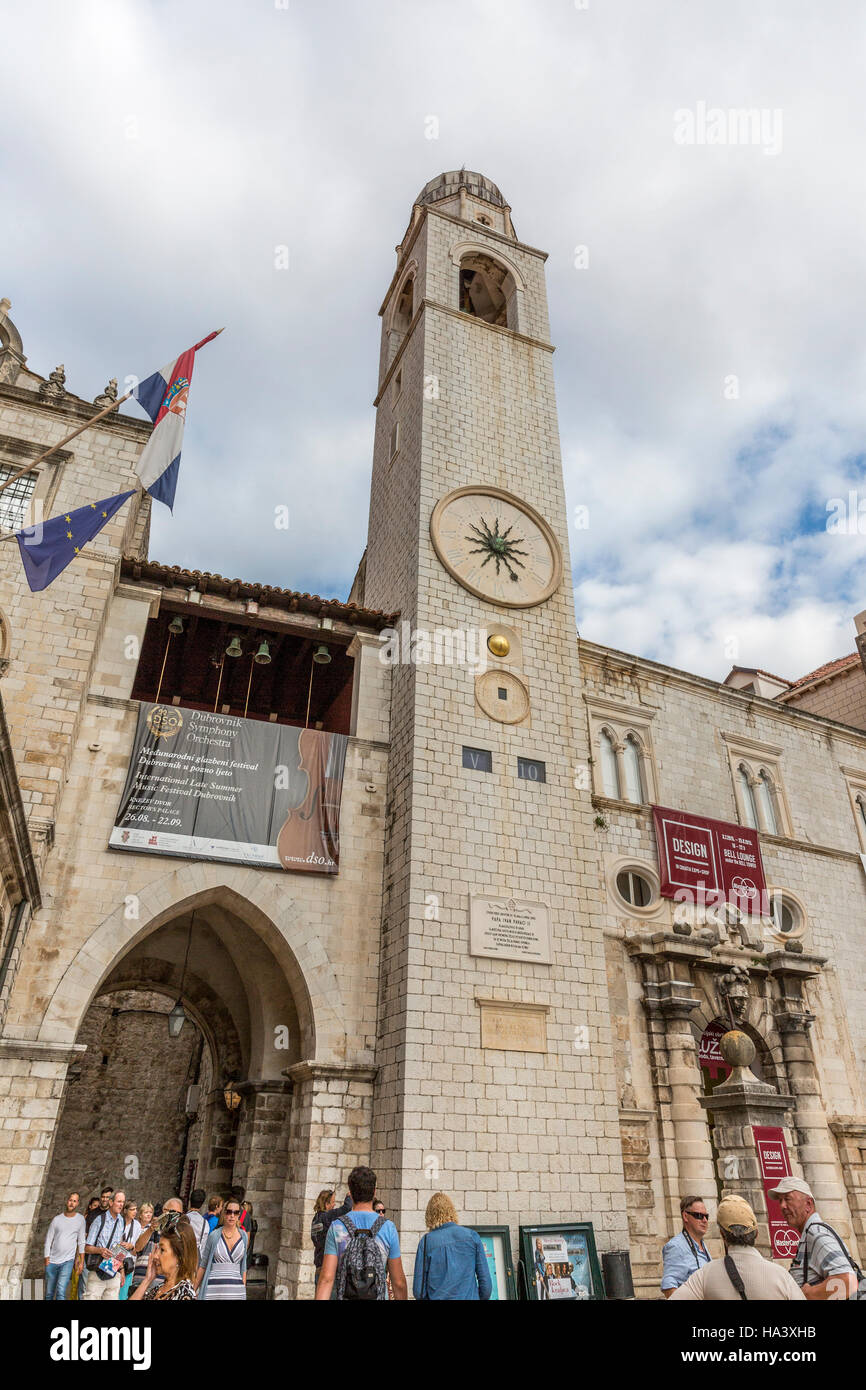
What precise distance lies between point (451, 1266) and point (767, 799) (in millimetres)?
14470

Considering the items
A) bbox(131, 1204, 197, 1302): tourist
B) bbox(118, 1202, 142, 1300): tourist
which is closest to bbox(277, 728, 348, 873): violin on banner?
bbox(118, 1202, 142, 1300): tourist

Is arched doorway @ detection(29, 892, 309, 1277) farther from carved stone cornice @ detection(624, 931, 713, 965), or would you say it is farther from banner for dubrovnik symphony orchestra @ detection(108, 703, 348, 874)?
carved stone cornice @ detection(624, 931, 713, 965)

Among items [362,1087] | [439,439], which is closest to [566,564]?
[439,439]

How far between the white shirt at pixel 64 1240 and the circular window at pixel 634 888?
919 cm

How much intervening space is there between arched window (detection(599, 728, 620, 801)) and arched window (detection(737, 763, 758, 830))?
3.17 meters

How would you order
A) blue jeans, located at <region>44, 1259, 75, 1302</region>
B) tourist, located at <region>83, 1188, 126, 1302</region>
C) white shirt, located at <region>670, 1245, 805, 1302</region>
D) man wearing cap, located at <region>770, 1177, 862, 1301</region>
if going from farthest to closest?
tourist, located at <region>83, 1188, 126, 1302</region>
blue jeans, located at <region>44, 1259, 75, 1302</region>
man wearing cap, located at <region>770, 1177, 862, 1301</region>
white shirt, located at <region>670, 1245, 805, 1302</region>

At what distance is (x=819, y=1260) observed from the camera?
13.5 feet

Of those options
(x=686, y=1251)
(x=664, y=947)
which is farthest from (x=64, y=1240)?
(x=664, y=947)

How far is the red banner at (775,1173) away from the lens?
12.1 metres

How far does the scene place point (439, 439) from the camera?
1544 centimetres

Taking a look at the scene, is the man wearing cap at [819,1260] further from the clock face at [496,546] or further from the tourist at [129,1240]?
the clock face at [496,546]

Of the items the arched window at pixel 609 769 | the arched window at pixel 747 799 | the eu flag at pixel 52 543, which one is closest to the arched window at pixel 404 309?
the arched window at pixel 609 769

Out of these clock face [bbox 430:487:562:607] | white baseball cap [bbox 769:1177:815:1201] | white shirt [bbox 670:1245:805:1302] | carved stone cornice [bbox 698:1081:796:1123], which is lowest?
white shirt [bbox 670:1245:805:1302]

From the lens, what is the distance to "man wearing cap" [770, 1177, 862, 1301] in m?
4.04
